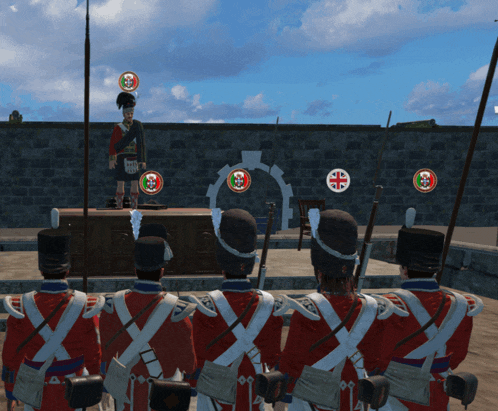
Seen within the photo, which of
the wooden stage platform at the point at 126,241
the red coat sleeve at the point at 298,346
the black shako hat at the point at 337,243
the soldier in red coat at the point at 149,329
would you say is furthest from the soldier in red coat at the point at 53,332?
the wooden stage platform at the point at 126,241

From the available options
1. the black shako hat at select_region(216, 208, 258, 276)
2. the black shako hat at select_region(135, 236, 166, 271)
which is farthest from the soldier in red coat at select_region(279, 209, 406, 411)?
the black shako hat at select_region(135, 236, 166, 271)

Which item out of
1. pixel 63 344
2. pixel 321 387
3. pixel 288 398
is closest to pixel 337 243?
pixel 321 387

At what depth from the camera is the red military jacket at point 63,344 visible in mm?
2191

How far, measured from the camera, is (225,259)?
90.4 inches

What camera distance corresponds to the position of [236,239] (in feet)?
7.66

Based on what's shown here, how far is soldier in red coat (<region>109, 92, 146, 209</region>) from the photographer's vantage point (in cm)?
723

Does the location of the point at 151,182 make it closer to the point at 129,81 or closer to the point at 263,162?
the point at 263,162

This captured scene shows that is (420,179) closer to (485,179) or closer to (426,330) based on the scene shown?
(485,179)

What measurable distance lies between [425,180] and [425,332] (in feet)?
40.9

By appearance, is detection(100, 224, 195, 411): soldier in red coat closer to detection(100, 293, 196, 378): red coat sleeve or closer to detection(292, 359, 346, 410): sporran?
detection(100, 293, 196, 378): red coat sleeve

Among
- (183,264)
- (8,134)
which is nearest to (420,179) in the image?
(183,264)

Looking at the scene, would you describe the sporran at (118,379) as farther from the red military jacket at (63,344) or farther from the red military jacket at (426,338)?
the red military jacket at (426,338)

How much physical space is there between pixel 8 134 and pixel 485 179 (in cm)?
1442

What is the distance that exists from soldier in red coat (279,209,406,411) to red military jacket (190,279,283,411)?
3.9 inches
